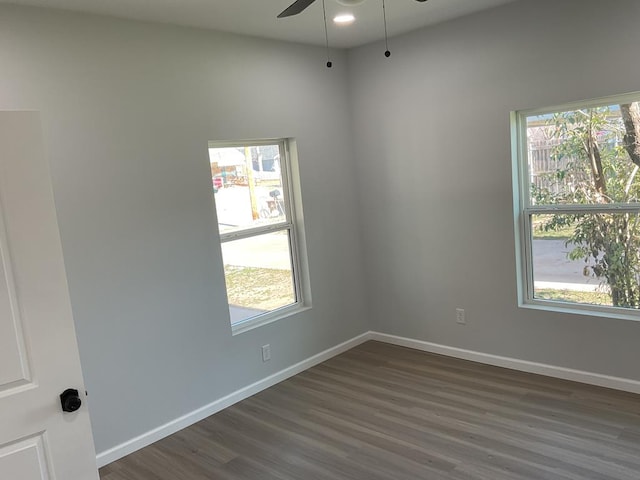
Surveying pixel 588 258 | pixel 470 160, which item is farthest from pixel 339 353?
pixel 588 258

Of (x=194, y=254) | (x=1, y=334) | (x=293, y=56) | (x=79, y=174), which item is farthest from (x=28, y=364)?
(x=293, y=56)

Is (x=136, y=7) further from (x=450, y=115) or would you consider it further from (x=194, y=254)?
(x=450, y=115)

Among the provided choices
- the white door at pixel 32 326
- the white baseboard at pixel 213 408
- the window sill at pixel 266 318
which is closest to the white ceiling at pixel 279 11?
the white door at pixel 32 326

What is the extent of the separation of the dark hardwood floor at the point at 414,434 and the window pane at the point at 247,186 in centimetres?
133

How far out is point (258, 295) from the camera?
4.15m

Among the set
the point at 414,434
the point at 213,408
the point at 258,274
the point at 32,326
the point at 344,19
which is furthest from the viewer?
the point at 258,274

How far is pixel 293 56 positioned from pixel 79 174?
197cm

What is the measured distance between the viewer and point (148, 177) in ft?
10.8

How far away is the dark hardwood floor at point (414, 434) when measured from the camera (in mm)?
2836

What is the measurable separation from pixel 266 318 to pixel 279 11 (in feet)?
7.32

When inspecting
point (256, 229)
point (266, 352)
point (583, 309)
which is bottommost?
point (266, 352)

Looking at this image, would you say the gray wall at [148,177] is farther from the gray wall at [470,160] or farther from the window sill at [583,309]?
the window sill at [583,309]

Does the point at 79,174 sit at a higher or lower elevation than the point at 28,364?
higher

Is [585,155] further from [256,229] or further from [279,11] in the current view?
[256,229]
